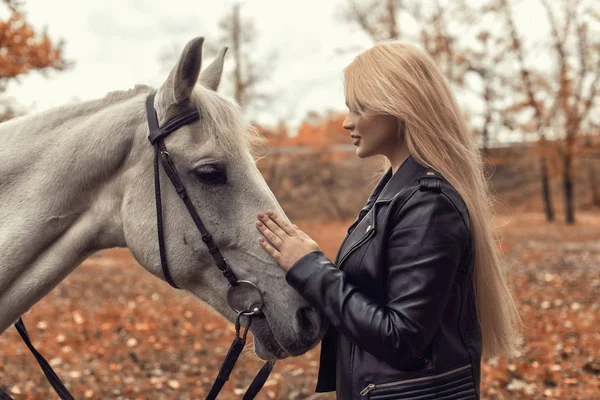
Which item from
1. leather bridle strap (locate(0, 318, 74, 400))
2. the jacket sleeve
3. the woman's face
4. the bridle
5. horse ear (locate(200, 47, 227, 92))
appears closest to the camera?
the jacket sleeve

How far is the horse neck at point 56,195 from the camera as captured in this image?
7.40 ft

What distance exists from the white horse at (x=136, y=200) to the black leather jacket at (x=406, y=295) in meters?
0.28

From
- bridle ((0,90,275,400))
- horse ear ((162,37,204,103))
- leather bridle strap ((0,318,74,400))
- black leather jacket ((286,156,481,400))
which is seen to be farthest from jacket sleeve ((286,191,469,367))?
leather bridle strap ((0,318,74,400))

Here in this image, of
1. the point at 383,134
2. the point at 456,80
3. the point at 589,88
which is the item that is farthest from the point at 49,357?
the point at 589,88

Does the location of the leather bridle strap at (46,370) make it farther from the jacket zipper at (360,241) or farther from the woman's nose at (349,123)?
the woman's nose at (349,123)

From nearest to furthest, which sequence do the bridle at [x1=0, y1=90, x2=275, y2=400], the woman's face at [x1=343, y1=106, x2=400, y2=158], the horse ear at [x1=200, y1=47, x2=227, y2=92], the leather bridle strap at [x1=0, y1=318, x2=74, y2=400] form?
1. the woman's face at [x1=343, y1=106, x2=400, y2=158]
2. the bridle at [x1=0, y1=90, x2=275, y2=400]
3. the leather bridle strap at [x1=0, y1=318, x2=74, y2=400]
4. the horse ear at [x1=200, y1=47, x2=227, y2=92]

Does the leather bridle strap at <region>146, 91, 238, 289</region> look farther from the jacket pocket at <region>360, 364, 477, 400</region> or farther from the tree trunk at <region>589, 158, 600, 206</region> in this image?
the tree trunk at <region>589, 158, 600, 206</region>

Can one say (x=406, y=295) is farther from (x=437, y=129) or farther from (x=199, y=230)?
(x=199, y=230)

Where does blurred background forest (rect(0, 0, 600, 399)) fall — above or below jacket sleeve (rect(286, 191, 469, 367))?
below

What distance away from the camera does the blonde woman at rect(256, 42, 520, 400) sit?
181 centimetres

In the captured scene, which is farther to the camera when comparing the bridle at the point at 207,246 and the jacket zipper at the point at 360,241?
the bridle at the point at 207,246

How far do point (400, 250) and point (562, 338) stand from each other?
19.7ft

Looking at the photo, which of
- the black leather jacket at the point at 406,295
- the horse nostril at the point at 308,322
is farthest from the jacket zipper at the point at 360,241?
the horse nostril at the point at 308,322

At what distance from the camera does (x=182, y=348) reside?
7.13 metres
